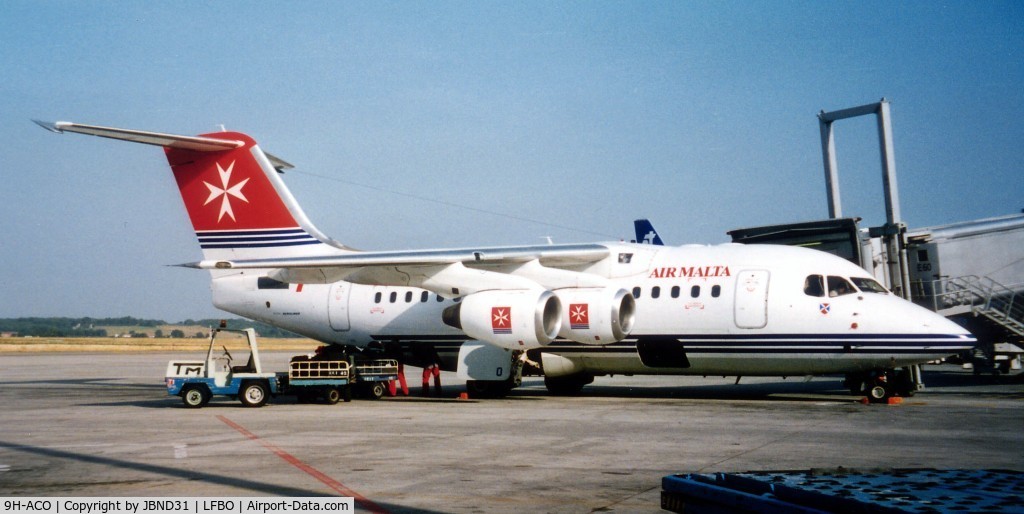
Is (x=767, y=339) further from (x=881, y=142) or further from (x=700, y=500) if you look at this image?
(x=700, y=500)

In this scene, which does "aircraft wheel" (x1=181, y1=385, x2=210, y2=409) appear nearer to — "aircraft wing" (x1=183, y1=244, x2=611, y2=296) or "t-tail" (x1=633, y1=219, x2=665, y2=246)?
"aircraft wing" (x1=183, y1=244, x2=611, y2=296)

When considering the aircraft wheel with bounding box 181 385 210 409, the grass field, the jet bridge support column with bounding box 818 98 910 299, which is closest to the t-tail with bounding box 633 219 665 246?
the jet bridge support column with bounding box 818 98 910 299

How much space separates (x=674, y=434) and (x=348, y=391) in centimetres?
886

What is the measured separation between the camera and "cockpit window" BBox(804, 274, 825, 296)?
16750 mm

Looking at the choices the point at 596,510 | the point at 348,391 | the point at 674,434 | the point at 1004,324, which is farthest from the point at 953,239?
the point at 596,510

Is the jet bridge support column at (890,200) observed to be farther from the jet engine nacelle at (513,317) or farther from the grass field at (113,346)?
the grass field at (113,346)

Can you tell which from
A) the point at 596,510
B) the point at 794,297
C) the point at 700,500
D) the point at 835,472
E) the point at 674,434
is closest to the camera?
the point at 700,500

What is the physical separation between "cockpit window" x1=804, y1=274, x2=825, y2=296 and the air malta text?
1445mm

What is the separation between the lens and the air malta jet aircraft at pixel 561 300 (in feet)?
54.4

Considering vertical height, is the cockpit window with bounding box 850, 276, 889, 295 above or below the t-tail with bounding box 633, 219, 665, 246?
below

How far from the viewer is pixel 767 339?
16.8 metres

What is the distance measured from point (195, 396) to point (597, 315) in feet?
26.1

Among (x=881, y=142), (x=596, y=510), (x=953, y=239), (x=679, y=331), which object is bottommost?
(x=596, y=510)

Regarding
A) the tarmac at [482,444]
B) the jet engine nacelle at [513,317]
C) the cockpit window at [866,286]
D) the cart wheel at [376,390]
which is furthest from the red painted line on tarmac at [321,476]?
the cockpit window at [866,286]
